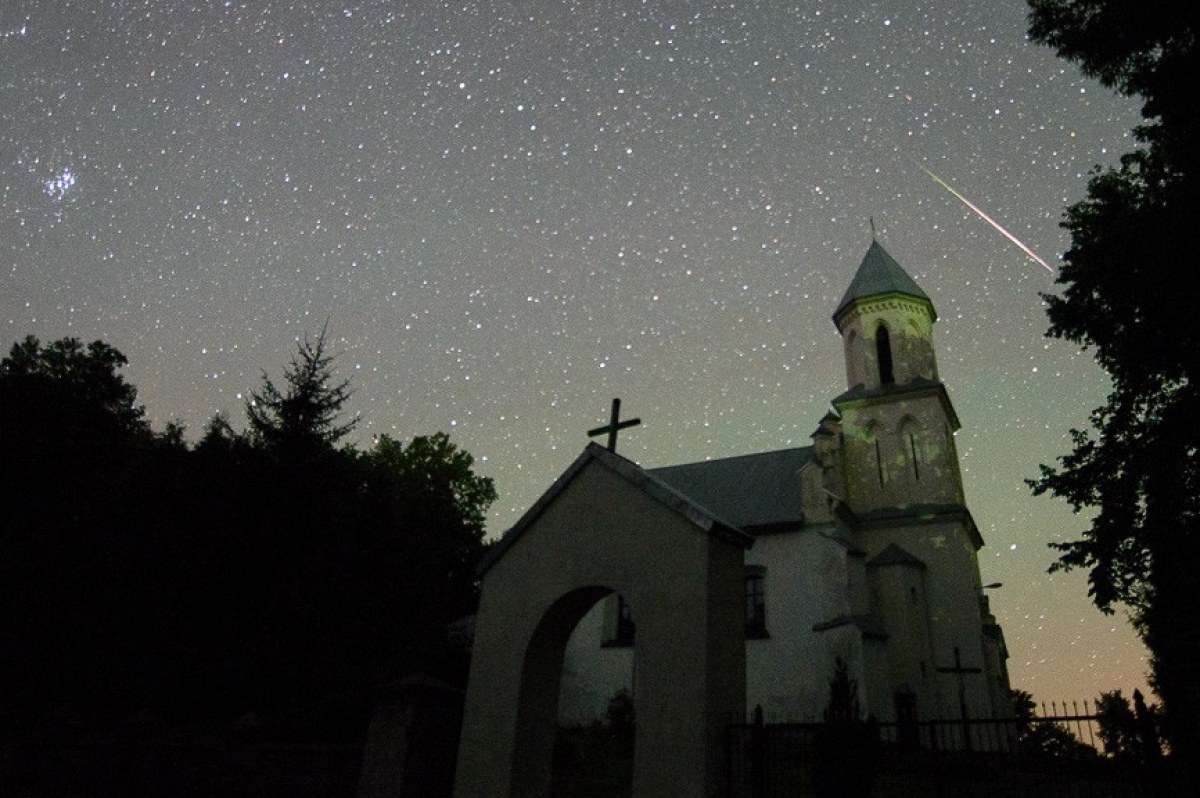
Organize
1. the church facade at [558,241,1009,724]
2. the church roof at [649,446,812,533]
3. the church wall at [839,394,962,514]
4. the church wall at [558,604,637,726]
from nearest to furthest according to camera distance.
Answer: the church facade at [558,241,1009,724], the church wall at [558,604,637,726], the church roof at [649,446,812,533], the church wall at [839,394,962,514]

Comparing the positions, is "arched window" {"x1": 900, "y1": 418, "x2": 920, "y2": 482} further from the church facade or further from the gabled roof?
the gabled roof

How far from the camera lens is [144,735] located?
1151 centimetres

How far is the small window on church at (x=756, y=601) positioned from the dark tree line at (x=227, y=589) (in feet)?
29.4

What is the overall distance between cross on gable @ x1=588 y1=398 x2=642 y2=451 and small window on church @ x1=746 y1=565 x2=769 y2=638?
14.7m

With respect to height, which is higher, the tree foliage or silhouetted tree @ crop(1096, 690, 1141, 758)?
the tree foliage

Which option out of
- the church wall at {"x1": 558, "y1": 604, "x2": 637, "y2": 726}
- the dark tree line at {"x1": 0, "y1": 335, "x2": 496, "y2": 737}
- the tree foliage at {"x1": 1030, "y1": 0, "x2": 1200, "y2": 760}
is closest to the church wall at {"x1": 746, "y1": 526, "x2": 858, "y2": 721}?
the church wall at {"x1": 558, "y1": 604, "x2": 637, "y2": 726}

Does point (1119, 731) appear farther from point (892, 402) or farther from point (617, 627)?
point (892, 402)

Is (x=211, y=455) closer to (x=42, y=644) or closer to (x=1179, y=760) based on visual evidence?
(x=42, y=644)

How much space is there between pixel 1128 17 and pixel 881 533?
1744cm

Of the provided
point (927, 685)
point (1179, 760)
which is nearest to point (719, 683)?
point (1179, 760)

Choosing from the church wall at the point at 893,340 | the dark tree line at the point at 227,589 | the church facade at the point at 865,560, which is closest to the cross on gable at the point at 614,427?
the dark tree line at the point at 227,589

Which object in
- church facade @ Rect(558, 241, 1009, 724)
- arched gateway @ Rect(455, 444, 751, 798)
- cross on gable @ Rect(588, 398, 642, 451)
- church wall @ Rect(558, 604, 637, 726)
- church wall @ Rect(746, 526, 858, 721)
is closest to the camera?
arched gateway @ Rect(455, 444, 751, 798)

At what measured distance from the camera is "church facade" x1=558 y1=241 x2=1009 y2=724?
21812 millimetres

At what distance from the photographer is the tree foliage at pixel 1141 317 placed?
1109 cm
